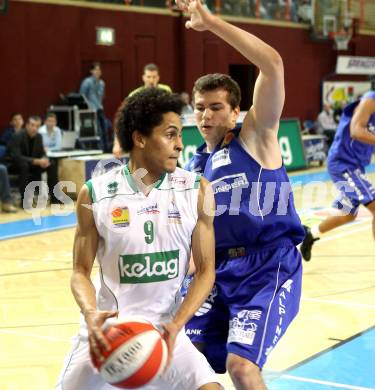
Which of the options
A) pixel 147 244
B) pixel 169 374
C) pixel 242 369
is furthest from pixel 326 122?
pixel 169 374

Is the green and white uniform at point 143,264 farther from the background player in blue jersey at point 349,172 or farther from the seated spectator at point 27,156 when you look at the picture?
the seated spectator at point 27,156

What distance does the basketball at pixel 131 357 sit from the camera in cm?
290

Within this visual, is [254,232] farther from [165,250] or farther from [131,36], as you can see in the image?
[131,36]

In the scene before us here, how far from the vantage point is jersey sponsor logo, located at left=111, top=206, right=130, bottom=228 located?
3.33m

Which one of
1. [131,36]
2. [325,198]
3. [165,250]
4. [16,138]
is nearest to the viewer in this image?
[165,250]

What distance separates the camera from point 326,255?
925 centimetres

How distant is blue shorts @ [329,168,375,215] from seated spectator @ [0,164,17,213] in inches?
248

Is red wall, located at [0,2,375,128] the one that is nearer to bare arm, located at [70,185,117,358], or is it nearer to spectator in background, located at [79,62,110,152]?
spectator in background, located at [79,62,110,152]

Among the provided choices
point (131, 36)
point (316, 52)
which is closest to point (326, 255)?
point (131, 36)

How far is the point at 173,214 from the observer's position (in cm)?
339

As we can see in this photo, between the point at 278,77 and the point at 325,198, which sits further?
the point at 325,198

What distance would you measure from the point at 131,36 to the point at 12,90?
429cm

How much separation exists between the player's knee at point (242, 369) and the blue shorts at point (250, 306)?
0.05m

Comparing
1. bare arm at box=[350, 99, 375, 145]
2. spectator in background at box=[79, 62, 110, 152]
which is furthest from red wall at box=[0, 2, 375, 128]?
bare arm at box=[350, 99, 375, 145]
